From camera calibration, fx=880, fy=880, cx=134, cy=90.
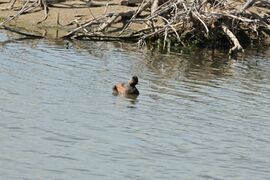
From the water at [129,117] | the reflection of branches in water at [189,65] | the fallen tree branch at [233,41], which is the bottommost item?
the water at [129,117]

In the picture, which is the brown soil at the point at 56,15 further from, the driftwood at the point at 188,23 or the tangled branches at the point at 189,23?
the tangled branches at the point at 189,23

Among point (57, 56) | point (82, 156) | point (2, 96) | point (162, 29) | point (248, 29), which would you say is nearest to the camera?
point (82, 156)

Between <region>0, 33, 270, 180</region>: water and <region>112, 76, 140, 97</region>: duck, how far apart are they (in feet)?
0.52

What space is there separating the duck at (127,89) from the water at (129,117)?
0.16 metres

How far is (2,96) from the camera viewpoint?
49.9 ft

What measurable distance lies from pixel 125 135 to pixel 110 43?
1097 centimetres

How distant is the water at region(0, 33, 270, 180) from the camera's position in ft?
37.8

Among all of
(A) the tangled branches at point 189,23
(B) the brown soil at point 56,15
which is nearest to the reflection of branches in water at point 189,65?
(A) the tangled branches at point 189,23

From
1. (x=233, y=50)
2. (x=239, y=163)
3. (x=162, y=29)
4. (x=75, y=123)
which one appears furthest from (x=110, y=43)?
(x=239, y=163)

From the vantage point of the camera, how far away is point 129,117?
14367 mm

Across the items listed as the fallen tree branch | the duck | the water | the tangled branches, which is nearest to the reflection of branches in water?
the water

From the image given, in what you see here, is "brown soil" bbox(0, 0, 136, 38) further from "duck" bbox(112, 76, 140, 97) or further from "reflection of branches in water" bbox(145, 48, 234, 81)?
"duck" bbox(112, 76, 140, 97)

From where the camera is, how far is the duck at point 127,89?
1603cm

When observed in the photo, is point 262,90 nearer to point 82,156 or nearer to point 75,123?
point 75,123
